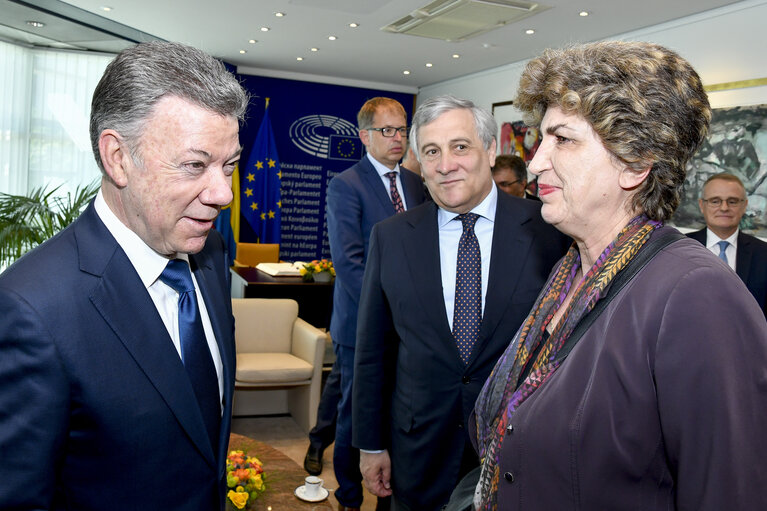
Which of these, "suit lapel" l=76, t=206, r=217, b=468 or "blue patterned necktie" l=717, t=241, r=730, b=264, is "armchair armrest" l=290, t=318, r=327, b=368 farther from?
"suit lapel" l=76, t=206, r=217, b=468

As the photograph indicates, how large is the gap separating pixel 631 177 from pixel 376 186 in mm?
2357

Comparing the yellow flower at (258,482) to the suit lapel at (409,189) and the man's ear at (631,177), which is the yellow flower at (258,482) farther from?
the man's ear at (631,177)

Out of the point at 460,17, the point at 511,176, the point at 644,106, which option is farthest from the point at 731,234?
the point at 644,106

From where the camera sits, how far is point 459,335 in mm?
1984

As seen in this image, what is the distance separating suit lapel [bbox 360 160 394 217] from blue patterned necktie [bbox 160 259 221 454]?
2220 millimetres

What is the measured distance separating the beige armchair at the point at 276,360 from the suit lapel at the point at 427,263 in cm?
284

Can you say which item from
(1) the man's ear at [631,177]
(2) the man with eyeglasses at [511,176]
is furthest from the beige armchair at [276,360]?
(1) the man's ear at [631,177]

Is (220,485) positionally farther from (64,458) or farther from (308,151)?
(308,151)

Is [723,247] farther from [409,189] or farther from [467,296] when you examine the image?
[467,296]

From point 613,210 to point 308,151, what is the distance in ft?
32.5

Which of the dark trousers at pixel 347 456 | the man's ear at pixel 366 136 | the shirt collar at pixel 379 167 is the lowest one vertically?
the dark trousers at pixel 347 456

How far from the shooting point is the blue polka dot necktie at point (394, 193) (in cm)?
361

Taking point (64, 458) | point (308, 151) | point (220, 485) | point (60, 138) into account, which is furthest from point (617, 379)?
point (308, 151)

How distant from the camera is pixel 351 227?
342 cm
